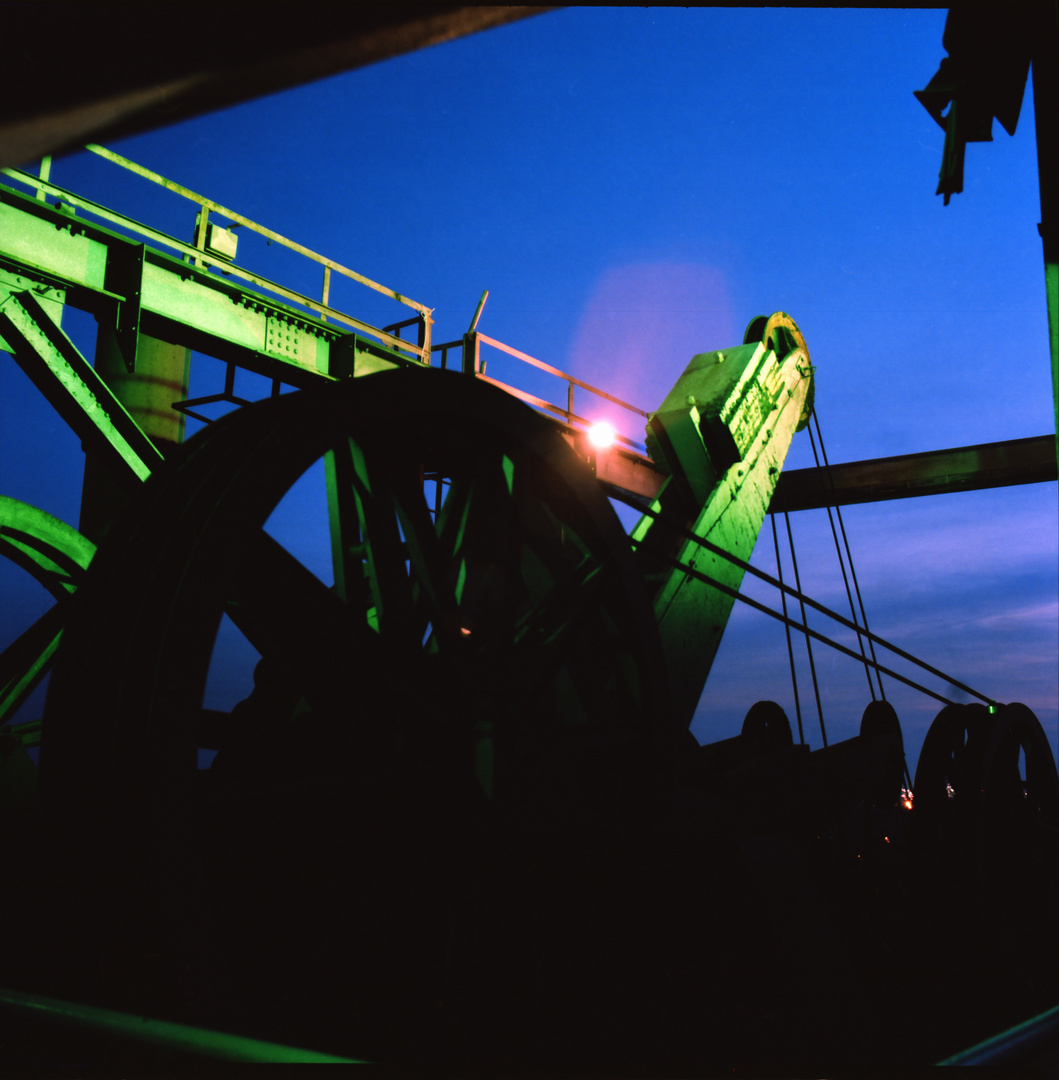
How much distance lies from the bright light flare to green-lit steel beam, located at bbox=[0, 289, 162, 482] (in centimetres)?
661

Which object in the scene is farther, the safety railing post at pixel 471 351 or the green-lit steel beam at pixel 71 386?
the safety railing post at pixel 471 351

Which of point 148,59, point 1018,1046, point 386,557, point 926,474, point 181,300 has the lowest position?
point 1018,1046

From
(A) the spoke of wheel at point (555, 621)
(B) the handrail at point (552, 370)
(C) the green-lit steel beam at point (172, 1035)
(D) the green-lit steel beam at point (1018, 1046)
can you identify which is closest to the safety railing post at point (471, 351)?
(B) the handrail at point (552, 370)

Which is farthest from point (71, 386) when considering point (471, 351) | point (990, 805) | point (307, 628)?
point (990, 805)

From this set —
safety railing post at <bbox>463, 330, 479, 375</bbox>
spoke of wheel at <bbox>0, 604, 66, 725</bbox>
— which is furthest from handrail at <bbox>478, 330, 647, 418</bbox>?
spoke of wheel at <bbox>0, 604, 66, 725</bbox>

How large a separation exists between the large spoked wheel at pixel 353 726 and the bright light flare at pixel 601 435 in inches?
313

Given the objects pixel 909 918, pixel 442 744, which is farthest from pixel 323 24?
pixel 909 918

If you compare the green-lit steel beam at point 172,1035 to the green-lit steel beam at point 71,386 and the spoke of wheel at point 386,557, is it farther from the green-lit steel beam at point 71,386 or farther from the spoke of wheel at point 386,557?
the green-lit steel beam at point 71,386

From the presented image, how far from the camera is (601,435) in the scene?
12273mm

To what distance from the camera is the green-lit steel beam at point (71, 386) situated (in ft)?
21.6

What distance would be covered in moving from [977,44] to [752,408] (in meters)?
2.84

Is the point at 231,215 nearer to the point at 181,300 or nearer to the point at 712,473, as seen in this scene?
the point at 181,300

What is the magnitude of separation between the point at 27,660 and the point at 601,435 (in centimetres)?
818

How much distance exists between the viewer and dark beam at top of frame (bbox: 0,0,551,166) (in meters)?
1.03
